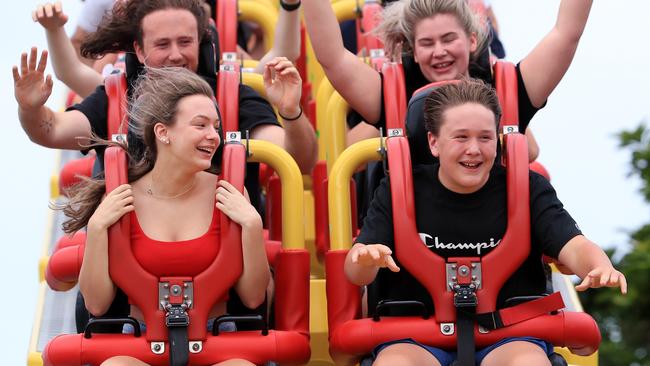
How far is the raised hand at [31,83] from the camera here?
13.2ft

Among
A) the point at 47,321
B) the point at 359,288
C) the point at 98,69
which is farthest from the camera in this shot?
the point at 98,69

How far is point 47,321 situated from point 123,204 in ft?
4.22

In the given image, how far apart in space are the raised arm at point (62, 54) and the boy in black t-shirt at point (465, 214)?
55.2 inches

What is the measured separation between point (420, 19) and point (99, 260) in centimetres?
144

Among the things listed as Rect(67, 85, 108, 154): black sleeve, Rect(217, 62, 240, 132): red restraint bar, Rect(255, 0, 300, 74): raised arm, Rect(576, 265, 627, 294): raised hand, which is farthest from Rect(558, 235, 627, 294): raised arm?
Rect(255, 0, 300, 74): raised arm

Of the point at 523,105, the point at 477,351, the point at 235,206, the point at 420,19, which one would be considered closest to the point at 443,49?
the point at 420,19

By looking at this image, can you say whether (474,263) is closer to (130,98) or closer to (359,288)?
(359,288)

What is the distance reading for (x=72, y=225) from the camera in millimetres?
3943

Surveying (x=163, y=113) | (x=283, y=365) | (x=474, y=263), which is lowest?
(x=283, y=365)

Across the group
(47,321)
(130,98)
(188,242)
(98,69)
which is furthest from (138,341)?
(98,69)

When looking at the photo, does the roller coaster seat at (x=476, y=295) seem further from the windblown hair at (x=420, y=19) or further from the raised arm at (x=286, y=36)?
the raised arm at (x=286, y=36)

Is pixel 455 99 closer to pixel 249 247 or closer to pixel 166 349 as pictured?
pixel 249 247

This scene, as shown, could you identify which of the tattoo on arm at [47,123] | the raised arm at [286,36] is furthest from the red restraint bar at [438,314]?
the raised arm at [286,36]

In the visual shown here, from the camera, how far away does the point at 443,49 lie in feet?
14.4
